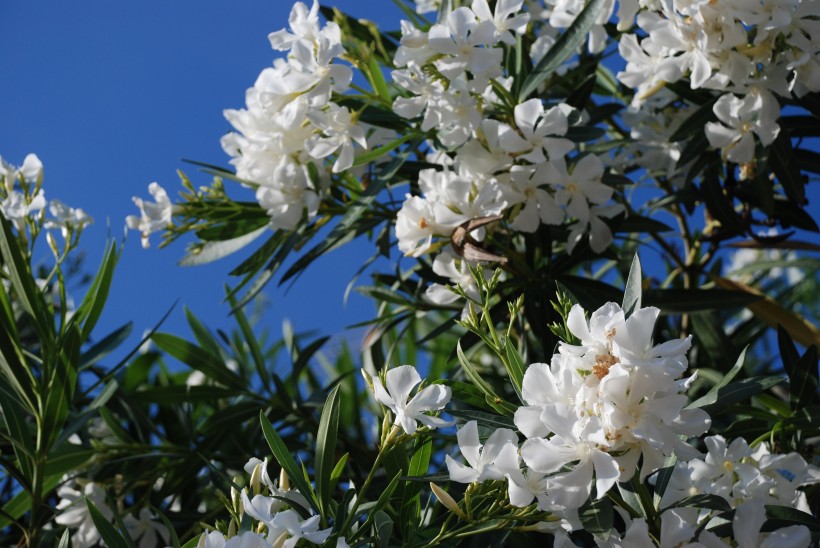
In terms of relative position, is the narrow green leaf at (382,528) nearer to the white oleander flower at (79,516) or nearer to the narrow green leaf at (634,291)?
the narrow green leaf at (634,291)

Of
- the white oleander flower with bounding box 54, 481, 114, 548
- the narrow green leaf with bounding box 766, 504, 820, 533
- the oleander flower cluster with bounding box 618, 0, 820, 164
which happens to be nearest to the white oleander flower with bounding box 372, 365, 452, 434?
the narrow green leaf with bounding box 766, 504, 820, 533

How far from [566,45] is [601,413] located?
75cm

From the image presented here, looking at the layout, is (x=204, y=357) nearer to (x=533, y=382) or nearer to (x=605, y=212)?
(x=605, y=212)

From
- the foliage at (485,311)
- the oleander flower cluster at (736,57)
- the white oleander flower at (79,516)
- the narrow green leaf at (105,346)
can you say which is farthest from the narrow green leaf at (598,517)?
the narrow green leaf at (105,346)

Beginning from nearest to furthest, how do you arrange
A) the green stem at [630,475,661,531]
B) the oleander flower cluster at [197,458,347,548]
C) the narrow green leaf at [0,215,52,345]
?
1. the oleander flower cluster at [197,458,347,548]
2. the green stem at [630,475,661,531]
3. the narrow green leaf at [0,215,52,345]

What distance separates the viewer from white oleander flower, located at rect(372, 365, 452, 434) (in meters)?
0.77

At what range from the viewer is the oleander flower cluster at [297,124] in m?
1.22

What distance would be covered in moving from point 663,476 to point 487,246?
0.50 metres

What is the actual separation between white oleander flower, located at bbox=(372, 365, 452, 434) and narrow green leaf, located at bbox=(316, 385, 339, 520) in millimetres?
45

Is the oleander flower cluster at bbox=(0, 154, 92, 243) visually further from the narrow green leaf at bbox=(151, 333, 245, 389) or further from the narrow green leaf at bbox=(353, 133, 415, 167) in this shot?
the narrow green leaf at bbox=(353, 133, 415, 167)

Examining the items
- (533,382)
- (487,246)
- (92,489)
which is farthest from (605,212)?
(92,489)

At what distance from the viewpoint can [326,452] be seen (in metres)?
0.81

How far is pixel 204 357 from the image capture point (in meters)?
1.64

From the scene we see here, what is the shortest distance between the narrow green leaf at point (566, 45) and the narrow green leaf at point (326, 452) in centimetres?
65
